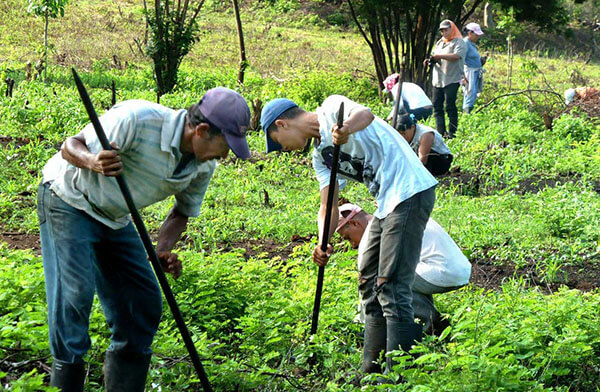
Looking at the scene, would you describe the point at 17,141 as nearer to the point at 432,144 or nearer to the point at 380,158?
the point at 432,144

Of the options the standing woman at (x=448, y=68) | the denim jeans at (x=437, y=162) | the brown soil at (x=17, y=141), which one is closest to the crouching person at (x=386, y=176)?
the denim jeans at (x=437, y=162)

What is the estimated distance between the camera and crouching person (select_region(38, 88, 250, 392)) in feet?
11.6

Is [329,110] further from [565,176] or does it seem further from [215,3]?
[215,3]

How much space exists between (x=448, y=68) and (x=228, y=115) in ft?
28.5

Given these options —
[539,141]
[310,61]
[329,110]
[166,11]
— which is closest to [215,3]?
[310,61]

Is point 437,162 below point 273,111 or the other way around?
below

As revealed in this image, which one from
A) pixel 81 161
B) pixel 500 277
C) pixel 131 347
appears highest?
pixel 81 161

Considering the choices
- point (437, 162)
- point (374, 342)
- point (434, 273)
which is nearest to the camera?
point (374, 342)

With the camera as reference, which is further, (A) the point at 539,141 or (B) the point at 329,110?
(A) the point at 539,141

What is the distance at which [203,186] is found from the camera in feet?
13.3

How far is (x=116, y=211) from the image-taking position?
369cm

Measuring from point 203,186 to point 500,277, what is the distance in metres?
3.64

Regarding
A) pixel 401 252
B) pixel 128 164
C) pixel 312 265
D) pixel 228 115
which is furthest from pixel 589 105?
pixel 128 164

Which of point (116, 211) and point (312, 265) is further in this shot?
point (312, 265)
